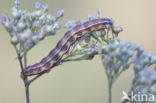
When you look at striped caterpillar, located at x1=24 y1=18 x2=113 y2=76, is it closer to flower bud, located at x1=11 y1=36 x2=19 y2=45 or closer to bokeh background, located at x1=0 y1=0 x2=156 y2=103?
flower bud, located at x1=11 y1=36 x2=19 y2=45

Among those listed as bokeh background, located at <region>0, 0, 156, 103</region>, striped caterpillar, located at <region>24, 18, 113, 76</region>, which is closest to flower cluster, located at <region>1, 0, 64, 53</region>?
striped caterpillar, located at <region>24, 18, 113, 76</region>

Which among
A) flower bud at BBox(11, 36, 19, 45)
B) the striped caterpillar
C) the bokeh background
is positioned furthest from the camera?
the bokeh background

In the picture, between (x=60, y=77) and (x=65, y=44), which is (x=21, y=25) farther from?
(x=60, y=77)

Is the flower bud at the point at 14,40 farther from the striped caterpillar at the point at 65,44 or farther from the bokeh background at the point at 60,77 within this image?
the bokeh background at the point at 60,77

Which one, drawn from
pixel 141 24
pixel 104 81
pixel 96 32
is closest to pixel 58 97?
pixel 104 81

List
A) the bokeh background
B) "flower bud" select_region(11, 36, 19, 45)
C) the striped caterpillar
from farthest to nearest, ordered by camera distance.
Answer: the bokeh background → the striped caterpillar → "flower bud" select_region(11, 36, 19, 45)

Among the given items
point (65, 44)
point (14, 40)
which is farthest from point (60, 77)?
point (14, 40)

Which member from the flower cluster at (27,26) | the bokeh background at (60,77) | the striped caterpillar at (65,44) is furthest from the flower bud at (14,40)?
the bokeh background at (60,77)
